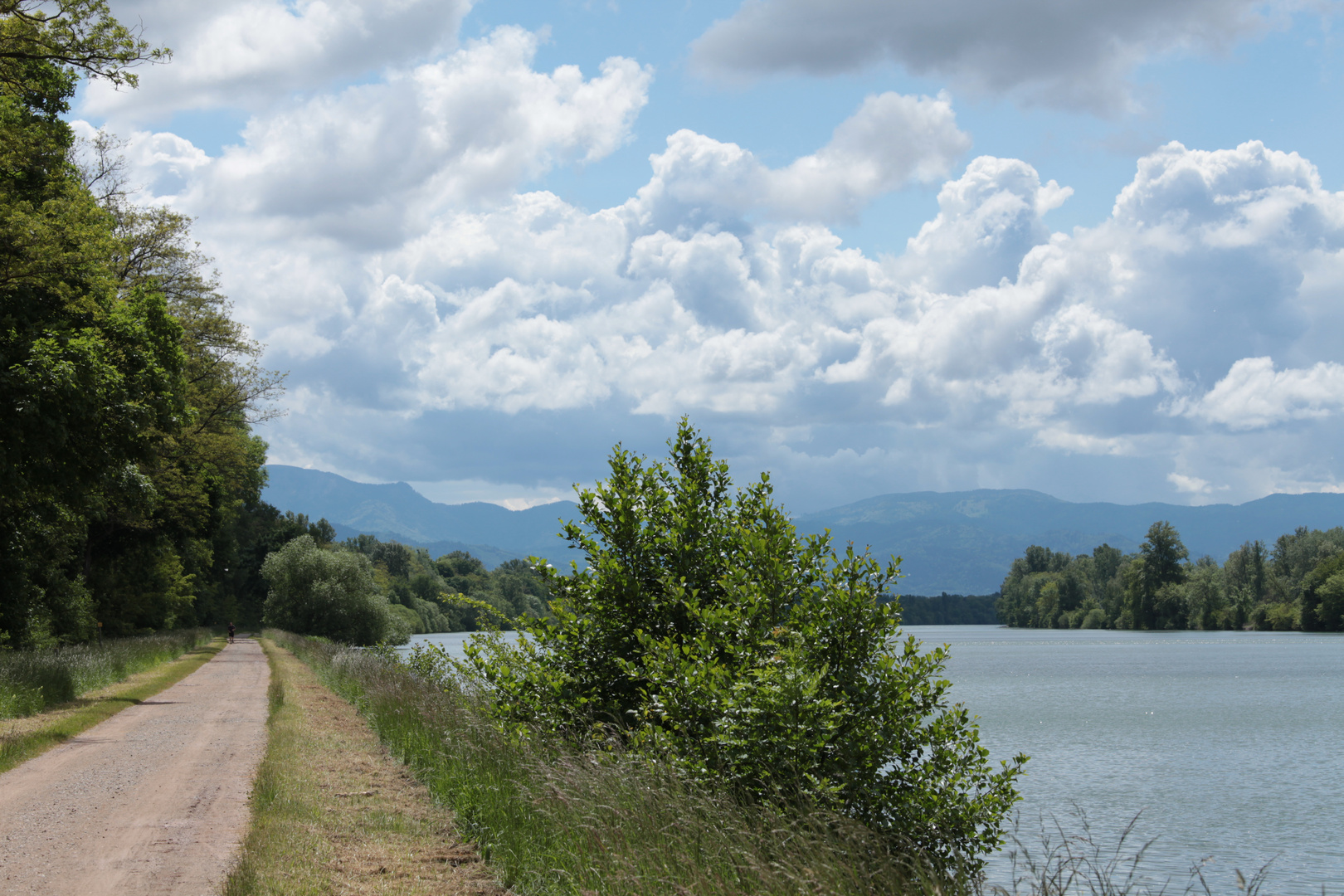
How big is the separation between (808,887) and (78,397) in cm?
1635

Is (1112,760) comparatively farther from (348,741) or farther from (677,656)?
(677,656)

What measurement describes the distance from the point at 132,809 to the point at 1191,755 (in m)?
27.1

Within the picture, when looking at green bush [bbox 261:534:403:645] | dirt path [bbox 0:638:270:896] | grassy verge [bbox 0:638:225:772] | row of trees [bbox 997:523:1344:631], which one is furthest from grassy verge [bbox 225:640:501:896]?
row of trees [bbox 997:523:1344:631]

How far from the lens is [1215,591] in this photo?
116 m

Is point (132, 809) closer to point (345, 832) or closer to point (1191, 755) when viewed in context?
point (345, 832)

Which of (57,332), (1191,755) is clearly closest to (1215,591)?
(1191,755)

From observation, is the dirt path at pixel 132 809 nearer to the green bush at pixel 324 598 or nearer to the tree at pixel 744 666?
the tree at pixel 744 666

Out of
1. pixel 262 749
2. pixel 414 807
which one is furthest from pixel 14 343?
pixel 414 807

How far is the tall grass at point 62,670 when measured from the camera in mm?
Result: 19000

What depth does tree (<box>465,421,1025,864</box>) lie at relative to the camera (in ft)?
26.5

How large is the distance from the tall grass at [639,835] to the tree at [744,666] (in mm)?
391

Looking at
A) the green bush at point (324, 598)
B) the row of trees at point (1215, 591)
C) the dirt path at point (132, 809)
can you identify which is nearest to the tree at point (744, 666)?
the dirt path at point (132, 809)

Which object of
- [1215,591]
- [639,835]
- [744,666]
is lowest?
[639,835]

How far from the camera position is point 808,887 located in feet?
20.0
